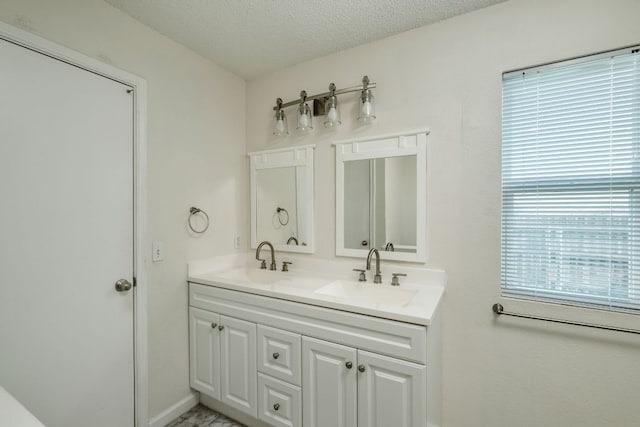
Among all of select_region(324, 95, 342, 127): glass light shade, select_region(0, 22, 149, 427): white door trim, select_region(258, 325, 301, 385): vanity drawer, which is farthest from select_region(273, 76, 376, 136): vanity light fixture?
select_region(258, 325, 301, 385): vanity drawer

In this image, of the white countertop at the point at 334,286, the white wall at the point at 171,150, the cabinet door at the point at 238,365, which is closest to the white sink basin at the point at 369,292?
the white countertop at the point at 334,286

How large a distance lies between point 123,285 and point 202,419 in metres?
1.07

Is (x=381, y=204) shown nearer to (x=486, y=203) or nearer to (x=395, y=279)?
(x=395, y=279)

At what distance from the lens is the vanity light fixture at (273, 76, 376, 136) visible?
6.06ft

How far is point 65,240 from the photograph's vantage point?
55.5 inches

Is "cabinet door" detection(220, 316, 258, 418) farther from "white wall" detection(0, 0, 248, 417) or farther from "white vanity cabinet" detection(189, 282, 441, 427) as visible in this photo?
"white wall" detection(0, 0, 248, 417)

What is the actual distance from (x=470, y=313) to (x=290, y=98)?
199 centimetres

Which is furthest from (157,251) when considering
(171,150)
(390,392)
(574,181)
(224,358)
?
(574,181)

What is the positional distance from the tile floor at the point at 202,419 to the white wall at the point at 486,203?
1.38 metres

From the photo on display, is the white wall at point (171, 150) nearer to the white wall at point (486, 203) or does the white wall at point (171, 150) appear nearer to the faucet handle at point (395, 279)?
the white wall at point (486, 203)

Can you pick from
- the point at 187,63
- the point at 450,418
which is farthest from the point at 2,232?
the point at 450,418

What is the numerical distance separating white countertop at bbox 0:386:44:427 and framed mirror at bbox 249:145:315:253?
1600mm

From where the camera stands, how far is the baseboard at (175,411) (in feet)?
5.90

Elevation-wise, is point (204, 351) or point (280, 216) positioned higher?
point (280, 216)
